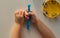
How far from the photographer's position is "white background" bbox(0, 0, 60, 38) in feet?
2.69

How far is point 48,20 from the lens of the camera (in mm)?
848

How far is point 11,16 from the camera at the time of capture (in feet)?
2.72

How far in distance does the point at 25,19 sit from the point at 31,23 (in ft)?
0.11

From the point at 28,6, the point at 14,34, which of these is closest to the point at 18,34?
the point at 14,34

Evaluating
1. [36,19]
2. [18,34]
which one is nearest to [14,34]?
[18,34]

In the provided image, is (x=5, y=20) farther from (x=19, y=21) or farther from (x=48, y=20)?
(x=48, y=20)

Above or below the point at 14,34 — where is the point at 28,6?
above

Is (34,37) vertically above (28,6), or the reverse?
(28,6)

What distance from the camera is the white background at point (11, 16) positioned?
82 cm

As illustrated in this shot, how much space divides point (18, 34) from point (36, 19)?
0.34ft

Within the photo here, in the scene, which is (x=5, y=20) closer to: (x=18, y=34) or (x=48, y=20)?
(x=18, y=34)

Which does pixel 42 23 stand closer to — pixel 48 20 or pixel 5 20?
pixel 48 20

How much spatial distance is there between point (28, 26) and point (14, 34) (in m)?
0.07

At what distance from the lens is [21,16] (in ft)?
2.73
